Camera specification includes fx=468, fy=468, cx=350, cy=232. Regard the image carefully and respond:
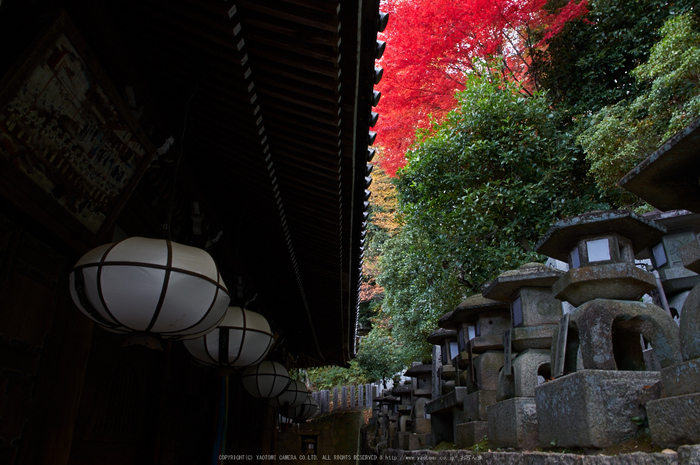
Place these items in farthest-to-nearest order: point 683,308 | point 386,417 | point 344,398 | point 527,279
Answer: point 344,398, point 386,417, point 527,279, point 683,308

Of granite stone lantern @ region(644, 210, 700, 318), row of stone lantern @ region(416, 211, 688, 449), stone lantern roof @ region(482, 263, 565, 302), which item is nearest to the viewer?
row of stone lantern @ region(416, 211, 688, 449)

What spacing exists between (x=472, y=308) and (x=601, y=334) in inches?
153

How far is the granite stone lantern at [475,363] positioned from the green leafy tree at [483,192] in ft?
12.0

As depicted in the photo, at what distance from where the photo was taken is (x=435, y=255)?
13.2 metres

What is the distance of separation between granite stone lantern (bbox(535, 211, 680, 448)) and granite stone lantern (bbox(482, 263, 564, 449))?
52 centimetres

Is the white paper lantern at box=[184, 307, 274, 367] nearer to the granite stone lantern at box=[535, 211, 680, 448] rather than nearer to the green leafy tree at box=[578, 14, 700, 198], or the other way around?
the granite stone lantern at box=[535, 211, 680, 448]

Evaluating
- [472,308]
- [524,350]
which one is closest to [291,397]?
[472,308]

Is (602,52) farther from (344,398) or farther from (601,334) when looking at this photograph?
(344,398)

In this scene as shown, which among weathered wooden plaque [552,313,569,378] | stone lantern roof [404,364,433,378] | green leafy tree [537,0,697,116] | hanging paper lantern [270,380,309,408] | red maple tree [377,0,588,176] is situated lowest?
hanging paper lantern [270,380,309,408]

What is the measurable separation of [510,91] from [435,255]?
209 inches

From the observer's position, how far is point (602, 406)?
12.6 feet

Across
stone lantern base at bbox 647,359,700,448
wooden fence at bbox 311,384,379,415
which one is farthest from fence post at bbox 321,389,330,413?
stone lantern base at bbox 647,359,700,448

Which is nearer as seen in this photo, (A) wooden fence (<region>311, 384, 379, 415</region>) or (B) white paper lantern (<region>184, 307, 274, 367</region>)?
(B) white paper lantern (<region>184, 307, 274, 367</region>)

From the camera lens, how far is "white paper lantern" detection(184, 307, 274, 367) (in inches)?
203
